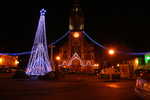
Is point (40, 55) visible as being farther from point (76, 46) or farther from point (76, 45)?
point (76, 45)

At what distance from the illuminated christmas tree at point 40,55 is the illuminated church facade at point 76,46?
60.2 metres

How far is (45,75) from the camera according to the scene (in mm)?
37344

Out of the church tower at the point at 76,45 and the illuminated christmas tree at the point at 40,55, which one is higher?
the church tower at the point at 76,45

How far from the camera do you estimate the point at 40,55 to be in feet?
124

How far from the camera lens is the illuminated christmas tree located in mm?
36500

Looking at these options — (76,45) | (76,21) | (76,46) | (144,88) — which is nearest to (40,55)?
Answer: (144,88)

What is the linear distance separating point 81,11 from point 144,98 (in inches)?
3811

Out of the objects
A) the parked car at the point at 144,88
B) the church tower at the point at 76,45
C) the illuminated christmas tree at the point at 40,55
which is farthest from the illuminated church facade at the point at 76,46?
the parked car at the point at 144,88

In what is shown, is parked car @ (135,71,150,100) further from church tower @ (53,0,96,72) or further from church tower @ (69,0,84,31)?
church tower @ (69,0,84,31)

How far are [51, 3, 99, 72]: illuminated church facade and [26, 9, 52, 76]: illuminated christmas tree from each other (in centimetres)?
6022

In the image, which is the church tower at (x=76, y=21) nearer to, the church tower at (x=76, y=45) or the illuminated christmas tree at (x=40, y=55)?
the church tower at (x=76, y=45)

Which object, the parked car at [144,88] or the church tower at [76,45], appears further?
the church tower at [76,45]

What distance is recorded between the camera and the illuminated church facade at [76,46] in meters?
100

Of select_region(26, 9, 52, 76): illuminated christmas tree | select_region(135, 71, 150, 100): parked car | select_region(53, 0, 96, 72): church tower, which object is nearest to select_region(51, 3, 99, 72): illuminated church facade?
select_region(53, 0, 96, 72): church tower
